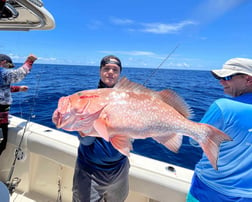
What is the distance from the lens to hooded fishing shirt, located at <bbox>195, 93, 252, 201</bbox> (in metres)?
1.40

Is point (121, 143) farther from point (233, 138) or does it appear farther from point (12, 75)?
point (12, 75)

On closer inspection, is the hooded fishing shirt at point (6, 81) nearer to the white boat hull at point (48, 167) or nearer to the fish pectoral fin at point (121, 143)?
the white boat hull at point (48, 167)

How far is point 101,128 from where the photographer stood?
42.0 inches

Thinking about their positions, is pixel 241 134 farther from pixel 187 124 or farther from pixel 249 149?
pixel 187 124

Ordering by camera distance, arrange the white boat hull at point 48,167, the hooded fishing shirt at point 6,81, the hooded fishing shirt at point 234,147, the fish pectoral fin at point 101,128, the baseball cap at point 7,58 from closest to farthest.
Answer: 1. the fish pectoral fin at point 101,128
2. the hooded fishing shirt at point 234,147
3. the white boat hull at point 48,167
4. the hooded fishing shirt at point 6,81
5. the baseball cap at point 7,58

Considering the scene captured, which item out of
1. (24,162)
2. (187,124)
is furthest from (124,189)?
(24,162)

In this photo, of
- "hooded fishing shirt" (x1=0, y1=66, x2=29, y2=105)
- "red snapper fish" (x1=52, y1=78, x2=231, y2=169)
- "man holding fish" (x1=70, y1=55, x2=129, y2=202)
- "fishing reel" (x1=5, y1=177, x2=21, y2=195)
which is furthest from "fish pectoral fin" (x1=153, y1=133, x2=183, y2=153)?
"hooded fishing shirt" (x1=0, y1=66, x2=29, y2=105)

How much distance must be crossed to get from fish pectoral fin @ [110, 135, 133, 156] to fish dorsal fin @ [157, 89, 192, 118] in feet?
1.21

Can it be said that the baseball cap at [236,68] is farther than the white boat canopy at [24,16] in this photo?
No

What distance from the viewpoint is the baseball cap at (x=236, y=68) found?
4.83 ft

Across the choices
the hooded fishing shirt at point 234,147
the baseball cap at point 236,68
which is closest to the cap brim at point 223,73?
the baseball cap at point 236,68

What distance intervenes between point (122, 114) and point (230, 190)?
112cm

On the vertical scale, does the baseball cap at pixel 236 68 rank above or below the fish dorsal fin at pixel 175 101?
above

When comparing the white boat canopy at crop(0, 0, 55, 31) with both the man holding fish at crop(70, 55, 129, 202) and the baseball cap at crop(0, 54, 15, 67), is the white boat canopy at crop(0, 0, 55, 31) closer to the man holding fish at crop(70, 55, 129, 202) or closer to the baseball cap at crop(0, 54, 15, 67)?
the baseball cap at crop(0, 54, 15, 67)
